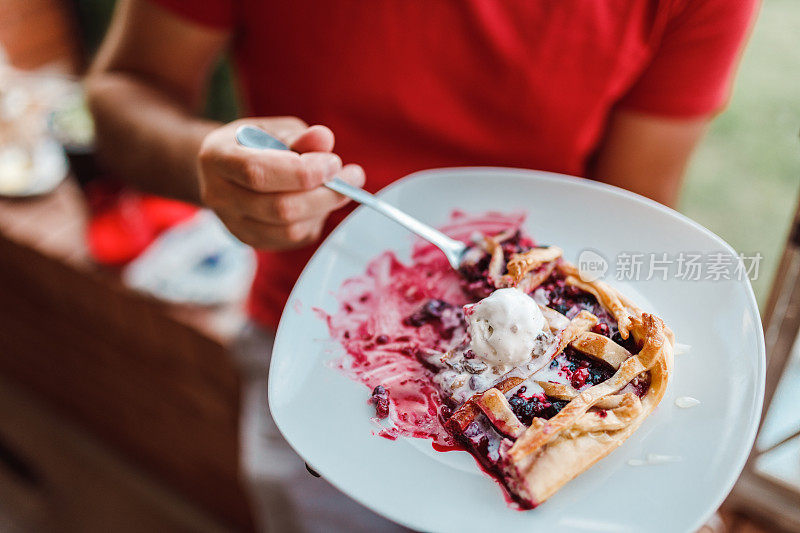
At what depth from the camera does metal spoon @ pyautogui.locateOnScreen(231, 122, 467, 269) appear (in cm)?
86

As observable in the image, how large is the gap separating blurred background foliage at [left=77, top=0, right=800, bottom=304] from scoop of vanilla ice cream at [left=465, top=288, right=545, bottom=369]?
0.35 meters

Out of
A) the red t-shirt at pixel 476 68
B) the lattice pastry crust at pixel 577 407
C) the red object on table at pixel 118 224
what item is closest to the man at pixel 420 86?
the red t-shirt at pixel 476 68

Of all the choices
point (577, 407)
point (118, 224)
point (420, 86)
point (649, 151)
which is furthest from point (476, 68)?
point (118, 224)

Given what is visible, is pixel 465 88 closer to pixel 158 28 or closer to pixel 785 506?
pixel 158 28

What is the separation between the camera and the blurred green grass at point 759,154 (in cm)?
92

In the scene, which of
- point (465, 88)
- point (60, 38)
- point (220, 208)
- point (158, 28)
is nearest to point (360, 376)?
point (220, 208)

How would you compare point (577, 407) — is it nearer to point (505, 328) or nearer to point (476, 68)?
point (505, 328)

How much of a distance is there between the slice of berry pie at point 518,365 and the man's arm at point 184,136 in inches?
5.7

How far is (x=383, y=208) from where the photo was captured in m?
0.87

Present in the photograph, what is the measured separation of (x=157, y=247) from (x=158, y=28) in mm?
700

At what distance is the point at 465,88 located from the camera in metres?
1.09

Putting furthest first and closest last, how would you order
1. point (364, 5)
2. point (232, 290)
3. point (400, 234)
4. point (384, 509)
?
point (232, 290) → point (364, 5) → point (400, 234) → point (384, 509)

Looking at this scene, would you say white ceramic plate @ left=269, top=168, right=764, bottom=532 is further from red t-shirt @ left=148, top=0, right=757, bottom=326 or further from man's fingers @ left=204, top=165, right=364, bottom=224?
red t-shirt @ left=148, top=0, right=757, bottom=326

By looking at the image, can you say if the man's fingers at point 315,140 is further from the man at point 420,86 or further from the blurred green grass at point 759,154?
the blurred green grass at point 759,154
